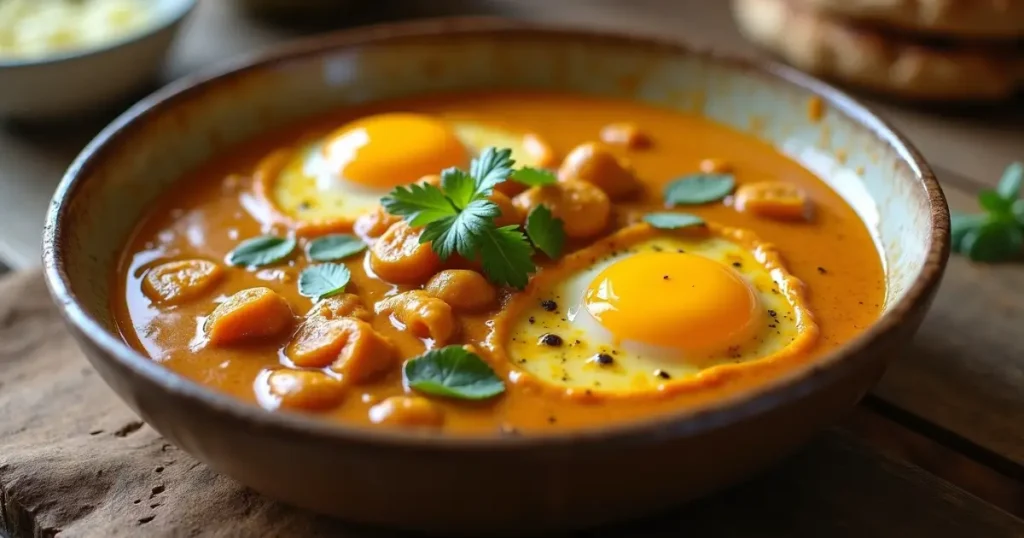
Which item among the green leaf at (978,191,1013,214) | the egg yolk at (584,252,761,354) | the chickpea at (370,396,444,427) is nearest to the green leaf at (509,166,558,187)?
the egg yolk at (584,252,761,354)

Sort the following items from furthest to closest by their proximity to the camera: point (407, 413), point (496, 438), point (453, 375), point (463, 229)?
point (463, 229), point (453, 375), point (407, 413), point (496, 438)

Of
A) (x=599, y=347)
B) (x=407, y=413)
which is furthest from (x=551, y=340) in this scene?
(x=407, y=413)

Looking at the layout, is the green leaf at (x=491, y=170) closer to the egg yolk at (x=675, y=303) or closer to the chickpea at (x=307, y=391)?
the egg yolk at (x=675, y=303)

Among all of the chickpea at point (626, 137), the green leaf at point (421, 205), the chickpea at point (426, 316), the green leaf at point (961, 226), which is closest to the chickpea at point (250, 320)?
the chickpea at point (426, 316)

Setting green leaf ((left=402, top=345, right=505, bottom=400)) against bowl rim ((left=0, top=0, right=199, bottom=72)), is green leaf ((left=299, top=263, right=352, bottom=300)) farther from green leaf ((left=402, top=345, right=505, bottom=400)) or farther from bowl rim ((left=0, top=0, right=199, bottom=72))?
bowl rim ((left=0, top=0, right=199, bottom=72))

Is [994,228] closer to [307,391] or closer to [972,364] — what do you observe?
[972,364]

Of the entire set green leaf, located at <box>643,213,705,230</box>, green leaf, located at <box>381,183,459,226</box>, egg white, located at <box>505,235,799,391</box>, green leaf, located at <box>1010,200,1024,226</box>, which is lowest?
green leaf, located at <box>1010,200,1024,226</box>

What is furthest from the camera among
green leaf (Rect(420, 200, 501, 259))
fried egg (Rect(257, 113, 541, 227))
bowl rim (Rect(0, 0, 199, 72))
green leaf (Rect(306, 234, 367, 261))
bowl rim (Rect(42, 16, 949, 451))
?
bowl rim (Rect(0, 0, 199, 72))
